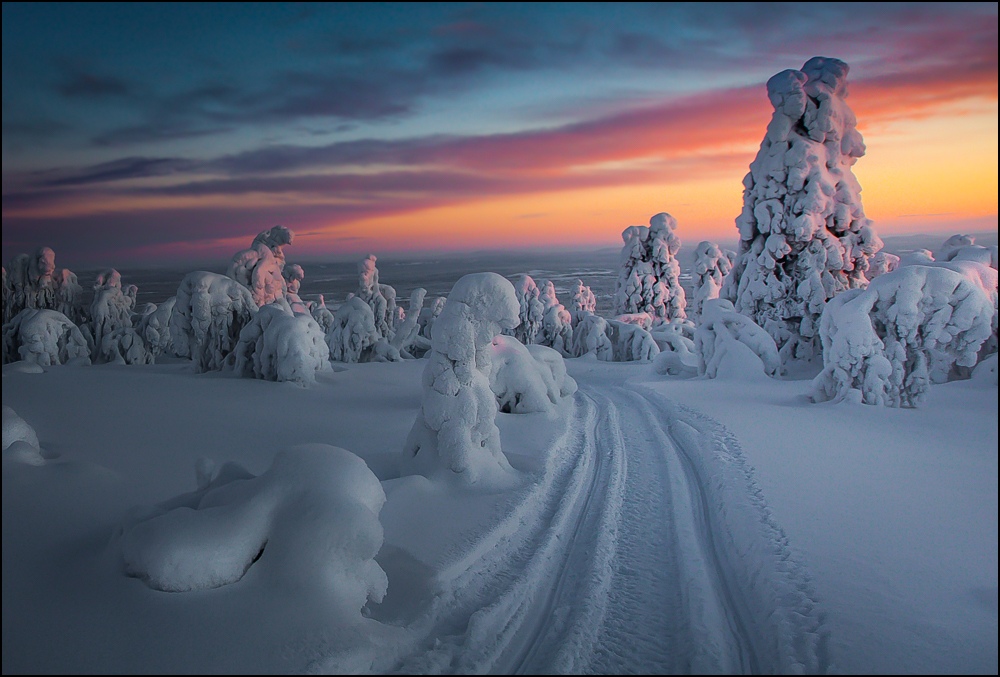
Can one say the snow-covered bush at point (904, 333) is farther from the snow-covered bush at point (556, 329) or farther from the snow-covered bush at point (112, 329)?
the snow-covered bush at point (112, 329)

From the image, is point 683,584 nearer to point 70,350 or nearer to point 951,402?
point 951,402

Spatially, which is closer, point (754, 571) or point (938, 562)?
point (938, 562)

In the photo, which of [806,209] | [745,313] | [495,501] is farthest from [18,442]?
[806,209]

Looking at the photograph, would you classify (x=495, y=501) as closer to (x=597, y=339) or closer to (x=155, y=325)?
(x=155, y=325)

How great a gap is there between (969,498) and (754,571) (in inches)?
72.3

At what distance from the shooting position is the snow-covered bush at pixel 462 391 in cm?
600

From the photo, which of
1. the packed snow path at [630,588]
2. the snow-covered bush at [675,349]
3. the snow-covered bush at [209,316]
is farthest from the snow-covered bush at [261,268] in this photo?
the snow-covered bush at [675,349]

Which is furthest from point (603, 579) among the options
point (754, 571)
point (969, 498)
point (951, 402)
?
point (951, 402)

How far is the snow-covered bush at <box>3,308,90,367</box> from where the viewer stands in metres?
11.9

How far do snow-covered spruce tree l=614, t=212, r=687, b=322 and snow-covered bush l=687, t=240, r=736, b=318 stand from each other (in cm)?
99

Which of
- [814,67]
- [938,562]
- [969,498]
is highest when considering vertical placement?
[814,67]

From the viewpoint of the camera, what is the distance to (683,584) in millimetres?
4270

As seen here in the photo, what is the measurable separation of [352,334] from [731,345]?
1331cm

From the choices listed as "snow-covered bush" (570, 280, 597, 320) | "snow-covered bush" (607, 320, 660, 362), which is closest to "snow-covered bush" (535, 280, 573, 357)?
"snow-covered bush" (570, 280, 597, 320)
